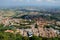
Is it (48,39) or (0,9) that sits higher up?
(48,39)

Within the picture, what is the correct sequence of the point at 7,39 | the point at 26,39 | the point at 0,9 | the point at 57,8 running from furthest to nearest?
the point at 0,9
the point at 57,8
the point at 26,39
the point at 7,39

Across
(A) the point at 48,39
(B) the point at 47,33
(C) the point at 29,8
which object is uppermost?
(A) the point at 48,39

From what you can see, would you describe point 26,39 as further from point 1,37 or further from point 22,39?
point 1,37

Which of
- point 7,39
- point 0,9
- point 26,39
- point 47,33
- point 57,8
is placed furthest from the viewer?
point 0,9

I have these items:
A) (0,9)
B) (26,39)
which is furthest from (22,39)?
(0,9)

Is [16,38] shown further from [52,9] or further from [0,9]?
[0,9]

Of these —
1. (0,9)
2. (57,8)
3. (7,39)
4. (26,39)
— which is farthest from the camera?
(0,9)

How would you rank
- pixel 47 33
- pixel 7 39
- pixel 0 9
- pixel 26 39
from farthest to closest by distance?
pixel 0 9
pixel 47 33
pixel 26 39
pixel 7 39

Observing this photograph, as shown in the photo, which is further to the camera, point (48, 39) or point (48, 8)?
point (48, 8)

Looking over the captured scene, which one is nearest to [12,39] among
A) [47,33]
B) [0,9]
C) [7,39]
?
[7,39]
